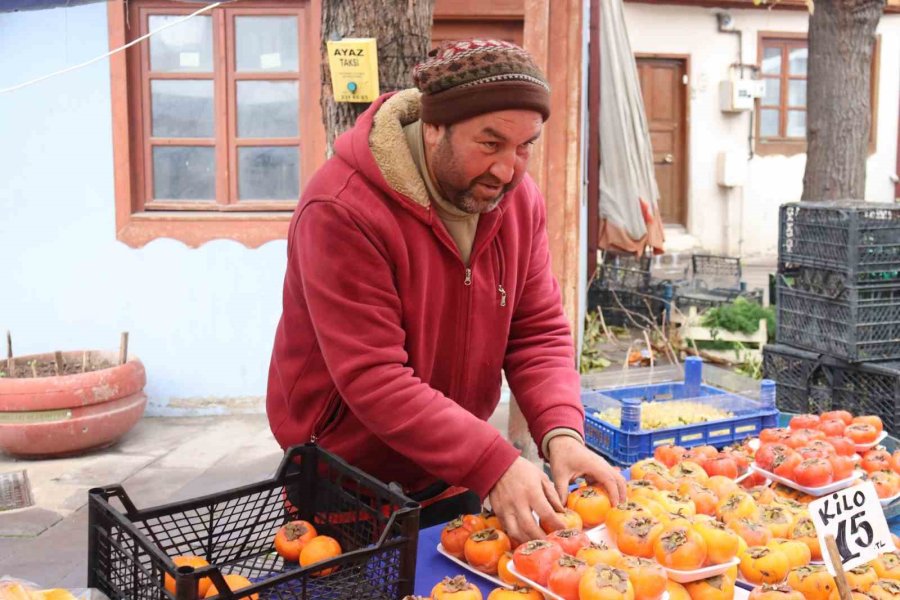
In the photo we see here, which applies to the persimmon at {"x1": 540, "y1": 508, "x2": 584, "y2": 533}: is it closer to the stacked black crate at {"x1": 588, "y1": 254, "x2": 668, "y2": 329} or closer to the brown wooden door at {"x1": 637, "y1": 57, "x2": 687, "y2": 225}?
the stacked black crate at {"x1": 588, "y1": 254, "x2": 668, "y2": 329}

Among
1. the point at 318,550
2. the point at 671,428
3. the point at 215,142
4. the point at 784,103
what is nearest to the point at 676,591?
the point at 318,550

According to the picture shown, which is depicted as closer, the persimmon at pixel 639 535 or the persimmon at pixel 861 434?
the persimmon at pixel 639 535

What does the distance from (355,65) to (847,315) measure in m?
2.76

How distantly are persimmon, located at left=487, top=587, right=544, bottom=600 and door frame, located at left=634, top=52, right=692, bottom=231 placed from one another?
1235 centimetres

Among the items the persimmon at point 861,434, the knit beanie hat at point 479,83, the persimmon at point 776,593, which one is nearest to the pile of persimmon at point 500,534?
the persimmon at point 776,593

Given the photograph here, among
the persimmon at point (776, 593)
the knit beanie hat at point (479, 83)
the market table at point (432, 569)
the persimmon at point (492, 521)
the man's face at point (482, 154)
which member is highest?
the knit beanie hat at point (479, 83)

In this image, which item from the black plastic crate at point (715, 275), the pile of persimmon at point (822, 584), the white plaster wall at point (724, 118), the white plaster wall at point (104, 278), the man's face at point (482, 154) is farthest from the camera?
the white plaster wall at point (724, 118)

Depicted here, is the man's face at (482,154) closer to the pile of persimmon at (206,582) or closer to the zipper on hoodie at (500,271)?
the zipper on hoodie at (500,271)

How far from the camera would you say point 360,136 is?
87.6 inches

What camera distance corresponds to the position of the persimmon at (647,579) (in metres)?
1.78

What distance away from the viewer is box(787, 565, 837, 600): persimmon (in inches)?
73.3

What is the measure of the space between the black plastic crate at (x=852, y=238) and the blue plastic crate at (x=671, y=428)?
1.08 metres

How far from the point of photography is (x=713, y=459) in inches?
109

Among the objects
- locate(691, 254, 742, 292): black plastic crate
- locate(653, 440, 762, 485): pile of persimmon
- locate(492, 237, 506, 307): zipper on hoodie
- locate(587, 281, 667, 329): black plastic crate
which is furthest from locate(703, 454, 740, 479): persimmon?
locate(691, 254, 742, 292): black plastic crate
